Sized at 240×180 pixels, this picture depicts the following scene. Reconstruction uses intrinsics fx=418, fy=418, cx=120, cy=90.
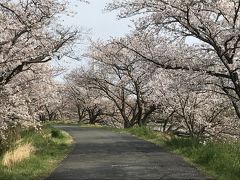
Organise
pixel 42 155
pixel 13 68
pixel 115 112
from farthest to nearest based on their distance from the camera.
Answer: pixel 115 112
pixel 13 68
pixel 42 155

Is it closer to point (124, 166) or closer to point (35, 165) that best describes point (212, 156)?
point (124, 166)

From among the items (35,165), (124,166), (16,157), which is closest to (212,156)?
(124,166)

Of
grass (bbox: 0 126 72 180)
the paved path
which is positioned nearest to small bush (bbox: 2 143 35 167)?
grass (bbox: 0 126 72 180)

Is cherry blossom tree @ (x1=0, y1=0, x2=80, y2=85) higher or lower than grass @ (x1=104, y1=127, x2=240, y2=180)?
higher

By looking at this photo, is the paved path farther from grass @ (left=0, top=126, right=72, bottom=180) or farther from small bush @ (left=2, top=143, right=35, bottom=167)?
small bush @ (left=2, top=143, right=35, bottom=167)

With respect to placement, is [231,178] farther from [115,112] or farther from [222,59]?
[115,112]

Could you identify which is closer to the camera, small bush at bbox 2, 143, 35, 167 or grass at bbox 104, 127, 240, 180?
grass at bbox 104, 127, 240, 180

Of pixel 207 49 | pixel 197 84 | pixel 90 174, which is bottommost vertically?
pixel 90 174

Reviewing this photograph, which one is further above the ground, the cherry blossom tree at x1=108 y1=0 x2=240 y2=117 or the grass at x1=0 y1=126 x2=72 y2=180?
the cherry blossom tree at x1=108 y1=0 x2=240 y2=117

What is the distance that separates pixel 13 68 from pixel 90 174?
7.65 metres

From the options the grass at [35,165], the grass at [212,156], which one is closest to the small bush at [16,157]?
the grass at [35,165]

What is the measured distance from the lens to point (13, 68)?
18562mm

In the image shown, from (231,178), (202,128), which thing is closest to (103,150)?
(231,178)

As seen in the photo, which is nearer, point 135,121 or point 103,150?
point 103,150
